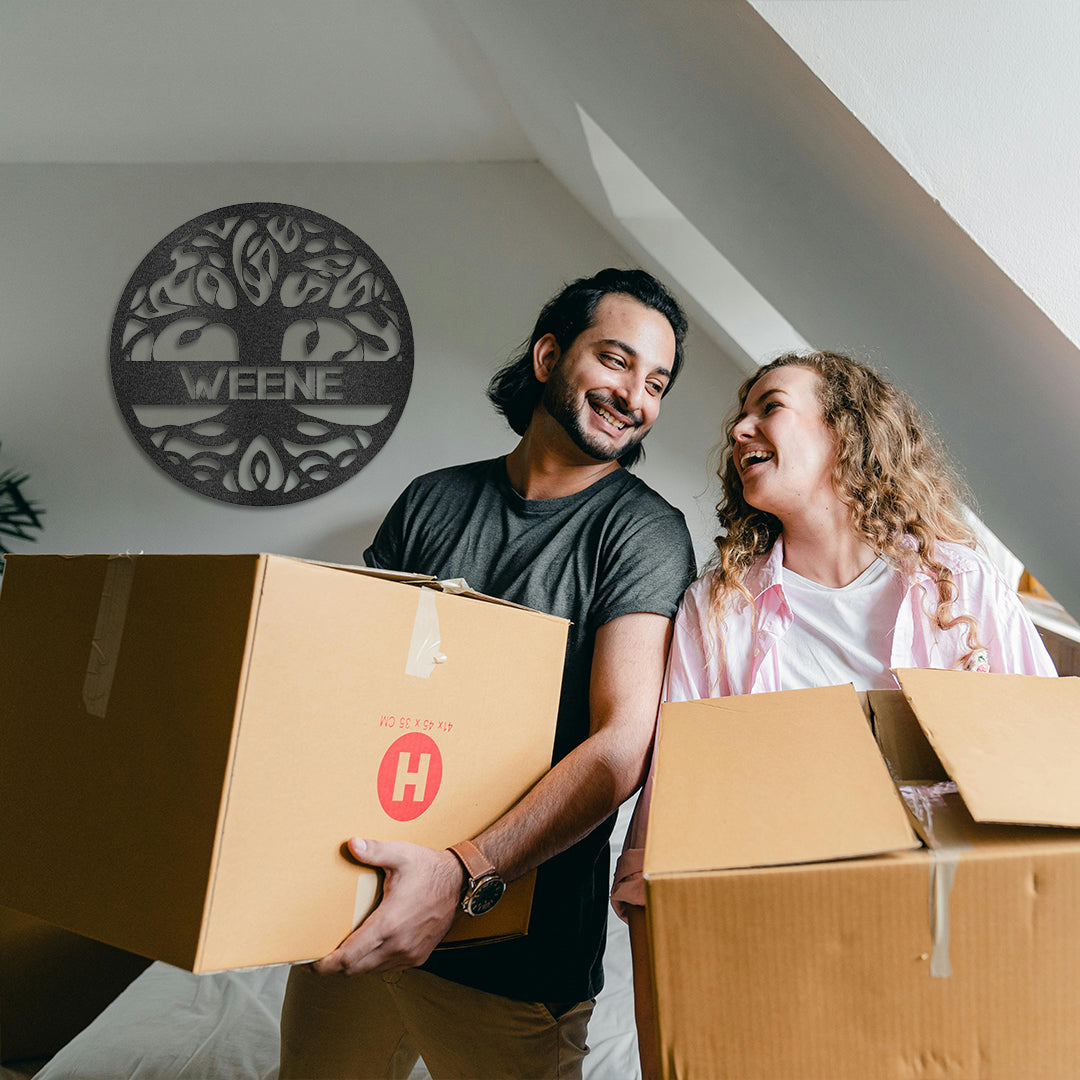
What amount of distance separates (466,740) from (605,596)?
32cm

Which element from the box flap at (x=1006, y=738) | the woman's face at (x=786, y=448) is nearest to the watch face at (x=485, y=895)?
the box flap at (x=1006, y=738)

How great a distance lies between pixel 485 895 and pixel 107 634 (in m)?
0.44

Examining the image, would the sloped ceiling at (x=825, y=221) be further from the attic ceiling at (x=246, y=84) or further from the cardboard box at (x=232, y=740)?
the cardboard box at (x=232, y=740)

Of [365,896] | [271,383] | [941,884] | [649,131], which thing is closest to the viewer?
[941,884]

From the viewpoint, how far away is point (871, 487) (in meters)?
1.14

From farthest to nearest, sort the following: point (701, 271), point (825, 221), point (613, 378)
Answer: point (701, 271), point (825, 221), point (613, 378)

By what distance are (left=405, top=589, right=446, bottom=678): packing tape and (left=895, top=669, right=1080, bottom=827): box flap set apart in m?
0.41

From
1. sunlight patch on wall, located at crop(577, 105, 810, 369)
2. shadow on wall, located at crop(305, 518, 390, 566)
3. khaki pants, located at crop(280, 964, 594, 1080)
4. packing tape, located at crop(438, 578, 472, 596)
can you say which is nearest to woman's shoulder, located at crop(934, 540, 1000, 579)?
packing tape, located at crop(438, 578, 472, 596)

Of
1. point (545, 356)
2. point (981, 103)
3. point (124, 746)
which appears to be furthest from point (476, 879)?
point (981, 103)

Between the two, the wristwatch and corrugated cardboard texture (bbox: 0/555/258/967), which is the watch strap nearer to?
the wristwatch

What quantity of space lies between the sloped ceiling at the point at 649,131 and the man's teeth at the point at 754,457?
33cm

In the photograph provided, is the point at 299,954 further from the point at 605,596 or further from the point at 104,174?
the point at 104,174

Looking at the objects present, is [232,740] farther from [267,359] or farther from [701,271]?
[267,359]

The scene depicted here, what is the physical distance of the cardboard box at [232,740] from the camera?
0.66m
